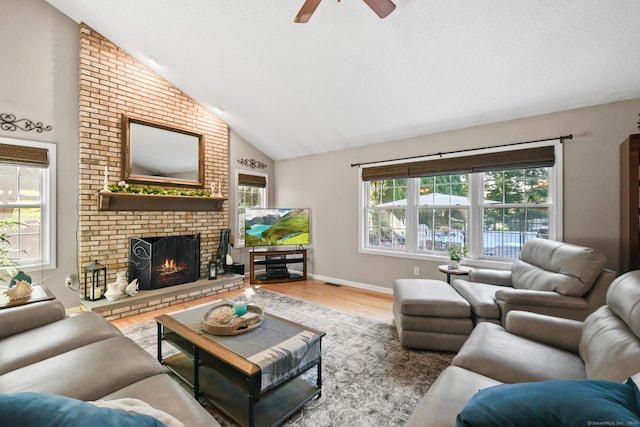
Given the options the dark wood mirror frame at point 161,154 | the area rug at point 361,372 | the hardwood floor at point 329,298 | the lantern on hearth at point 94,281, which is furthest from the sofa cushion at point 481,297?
the lantern on hearth at point 94,281

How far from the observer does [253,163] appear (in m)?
5.54

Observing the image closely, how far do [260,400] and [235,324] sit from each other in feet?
1.64

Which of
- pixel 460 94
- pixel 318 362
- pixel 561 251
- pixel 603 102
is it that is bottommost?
pixel 318 362

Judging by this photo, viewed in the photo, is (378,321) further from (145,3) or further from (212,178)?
(145,3)

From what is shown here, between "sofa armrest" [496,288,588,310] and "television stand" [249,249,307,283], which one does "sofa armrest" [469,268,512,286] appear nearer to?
"sofa armrest" [496,288,588,310]

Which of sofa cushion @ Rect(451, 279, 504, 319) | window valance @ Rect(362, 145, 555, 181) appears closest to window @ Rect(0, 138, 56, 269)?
window valance @ Rect(362, 145, 555, 181)

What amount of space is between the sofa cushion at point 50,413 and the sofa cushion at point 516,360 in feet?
4.96

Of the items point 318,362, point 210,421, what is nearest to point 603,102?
point 318,362

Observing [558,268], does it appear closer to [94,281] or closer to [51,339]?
[51,339]

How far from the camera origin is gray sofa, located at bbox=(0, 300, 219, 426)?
1256mm

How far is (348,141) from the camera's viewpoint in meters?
4.65

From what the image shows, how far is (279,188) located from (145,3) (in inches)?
136

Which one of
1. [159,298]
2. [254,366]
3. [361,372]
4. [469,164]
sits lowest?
[361,372]

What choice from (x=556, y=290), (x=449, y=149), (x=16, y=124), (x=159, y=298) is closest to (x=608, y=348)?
(x=556, y=290)
